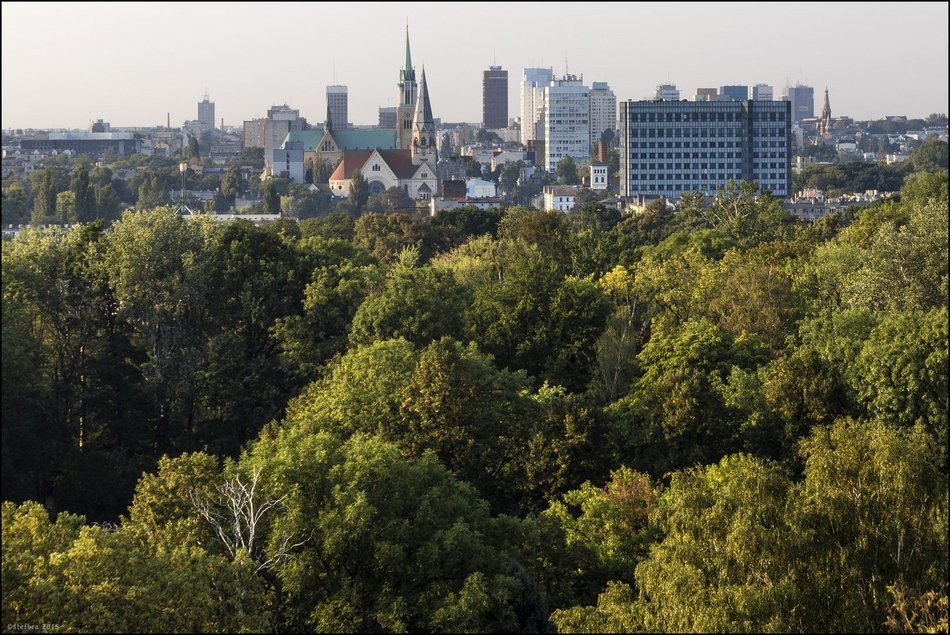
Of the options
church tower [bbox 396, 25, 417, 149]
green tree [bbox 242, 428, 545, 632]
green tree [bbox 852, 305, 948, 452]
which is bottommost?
green tree [bbox 242, 428, 545, 632]

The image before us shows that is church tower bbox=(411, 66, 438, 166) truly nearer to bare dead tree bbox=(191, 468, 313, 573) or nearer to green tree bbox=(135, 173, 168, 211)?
green tree bbox=(135, 173, 168, 211)

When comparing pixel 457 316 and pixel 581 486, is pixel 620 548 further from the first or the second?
pixel 457 316

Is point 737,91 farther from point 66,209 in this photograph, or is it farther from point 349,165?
point 66,209

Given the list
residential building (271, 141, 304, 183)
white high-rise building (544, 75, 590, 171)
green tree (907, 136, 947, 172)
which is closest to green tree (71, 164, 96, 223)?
green tree (907, 136, 947, 172)

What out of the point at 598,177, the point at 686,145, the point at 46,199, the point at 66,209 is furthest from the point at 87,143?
the point at 66,209

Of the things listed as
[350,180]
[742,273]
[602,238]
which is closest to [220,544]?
[742,273]

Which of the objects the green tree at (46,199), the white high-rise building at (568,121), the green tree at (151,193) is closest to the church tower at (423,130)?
the green tree at (151,193)

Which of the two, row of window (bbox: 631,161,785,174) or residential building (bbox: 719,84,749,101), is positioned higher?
residential building (bbox: 719,84,749,101)

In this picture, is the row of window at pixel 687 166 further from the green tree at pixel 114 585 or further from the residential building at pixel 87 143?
the green tree at pixel 114 585
